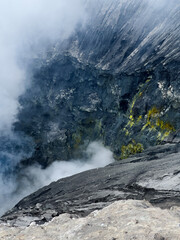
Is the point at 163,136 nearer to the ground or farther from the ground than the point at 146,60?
nearer to the ground

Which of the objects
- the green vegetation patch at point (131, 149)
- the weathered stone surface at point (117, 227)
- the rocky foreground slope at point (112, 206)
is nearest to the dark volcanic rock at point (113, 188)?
the rocky foreground slope at point (112, 206)

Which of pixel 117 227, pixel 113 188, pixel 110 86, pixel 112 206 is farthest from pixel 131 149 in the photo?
pixel 117 227

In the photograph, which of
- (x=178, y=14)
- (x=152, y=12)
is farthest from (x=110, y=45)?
(x=178, y=14)

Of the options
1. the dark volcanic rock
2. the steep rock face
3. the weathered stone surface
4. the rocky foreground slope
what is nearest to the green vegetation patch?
the steep rock face

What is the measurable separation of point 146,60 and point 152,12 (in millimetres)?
7175

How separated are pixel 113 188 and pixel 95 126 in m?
25.3

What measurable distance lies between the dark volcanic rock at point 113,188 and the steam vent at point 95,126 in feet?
0.32

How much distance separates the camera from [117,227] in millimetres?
8875

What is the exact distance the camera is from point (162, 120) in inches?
1078

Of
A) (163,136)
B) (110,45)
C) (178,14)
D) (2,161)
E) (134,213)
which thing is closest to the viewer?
(134,213)

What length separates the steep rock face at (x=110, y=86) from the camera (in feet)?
95.1

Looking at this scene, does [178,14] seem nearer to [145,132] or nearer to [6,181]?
[145,132]

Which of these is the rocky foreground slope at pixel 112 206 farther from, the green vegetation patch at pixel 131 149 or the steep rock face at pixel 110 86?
the steep rock face at pixel 110 86

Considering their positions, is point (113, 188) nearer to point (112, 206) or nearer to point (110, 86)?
point (112, 206)
